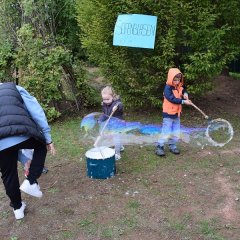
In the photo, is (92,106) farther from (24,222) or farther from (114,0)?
(24,222)

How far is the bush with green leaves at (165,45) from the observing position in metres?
6.95

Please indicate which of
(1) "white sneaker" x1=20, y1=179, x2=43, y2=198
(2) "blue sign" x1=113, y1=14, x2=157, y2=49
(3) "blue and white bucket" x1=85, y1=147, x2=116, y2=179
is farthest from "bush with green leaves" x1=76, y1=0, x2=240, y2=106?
(1) "white sneaker" x1=20, y1=179, x2=43, y2=198

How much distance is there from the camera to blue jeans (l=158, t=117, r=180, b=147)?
20.5 feet

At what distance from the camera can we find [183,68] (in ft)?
24.6

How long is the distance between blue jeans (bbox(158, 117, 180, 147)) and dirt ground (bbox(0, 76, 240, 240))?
9.9 inches

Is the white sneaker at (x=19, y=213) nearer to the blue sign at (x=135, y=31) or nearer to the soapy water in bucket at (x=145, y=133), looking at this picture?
the soapy water in bucket at (x=145, y=133)

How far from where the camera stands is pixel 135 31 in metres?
7.22

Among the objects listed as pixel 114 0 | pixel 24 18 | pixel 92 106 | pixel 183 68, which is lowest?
pixel 92 106

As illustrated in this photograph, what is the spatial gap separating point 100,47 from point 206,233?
15.1 ft

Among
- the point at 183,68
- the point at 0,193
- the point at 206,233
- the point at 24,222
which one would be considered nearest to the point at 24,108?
the point at 24,222

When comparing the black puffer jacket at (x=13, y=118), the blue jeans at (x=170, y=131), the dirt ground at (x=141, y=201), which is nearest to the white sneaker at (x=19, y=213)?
the dirt ground at (x=141, y=201)

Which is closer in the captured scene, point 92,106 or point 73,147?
point 73,147

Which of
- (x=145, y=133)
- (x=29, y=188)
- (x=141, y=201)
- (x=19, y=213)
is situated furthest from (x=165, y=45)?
(x=19, y=213)

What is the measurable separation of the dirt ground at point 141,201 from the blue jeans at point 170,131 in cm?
25
